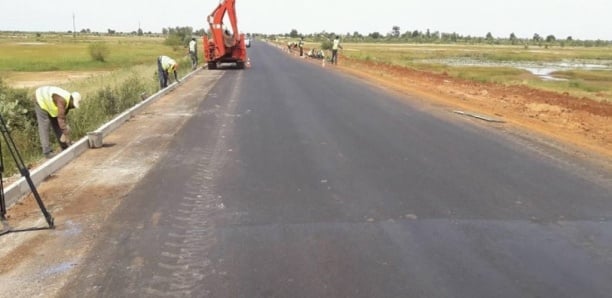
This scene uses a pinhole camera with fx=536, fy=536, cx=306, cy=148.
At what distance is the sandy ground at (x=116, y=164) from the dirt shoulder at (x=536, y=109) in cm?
2

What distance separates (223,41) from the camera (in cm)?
2814

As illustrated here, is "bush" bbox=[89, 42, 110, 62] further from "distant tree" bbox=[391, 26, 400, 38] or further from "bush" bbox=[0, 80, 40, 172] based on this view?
"distant tree" bbox=[391, 26, 400, 38]

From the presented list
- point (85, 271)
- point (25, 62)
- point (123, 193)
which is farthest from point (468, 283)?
point (25, 62)

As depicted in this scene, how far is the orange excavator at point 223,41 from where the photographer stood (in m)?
27.4

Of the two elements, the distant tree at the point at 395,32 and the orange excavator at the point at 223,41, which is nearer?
the orange excavator at the point at 223,41

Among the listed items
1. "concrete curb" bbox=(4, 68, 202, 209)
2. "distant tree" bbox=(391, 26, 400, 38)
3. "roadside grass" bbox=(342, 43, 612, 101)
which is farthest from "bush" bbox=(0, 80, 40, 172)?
"distant tree" bbox=(391, 26, 400, 38)

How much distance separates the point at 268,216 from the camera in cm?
567

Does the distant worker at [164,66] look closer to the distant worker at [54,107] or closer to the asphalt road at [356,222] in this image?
the asphalt road at [356,222]

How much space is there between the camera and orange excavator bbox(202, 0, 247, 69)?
27416 mm

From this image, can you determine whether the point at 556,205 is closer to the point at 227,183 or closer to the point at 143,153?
the point at 227,183

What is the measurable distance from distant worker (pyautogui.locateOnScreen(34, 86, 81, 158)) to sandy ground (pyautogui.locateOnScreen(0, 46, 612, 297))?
22.0 inches

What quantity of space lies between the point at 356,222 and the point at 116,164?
14.1 feet

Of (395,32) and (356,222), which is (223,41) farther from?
(395,32)

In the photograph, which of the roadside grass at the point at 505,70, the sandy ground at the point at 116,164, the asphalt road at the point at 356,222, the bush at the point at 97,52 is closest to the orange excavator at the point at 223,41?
the sandy ground at the point at 116,164
